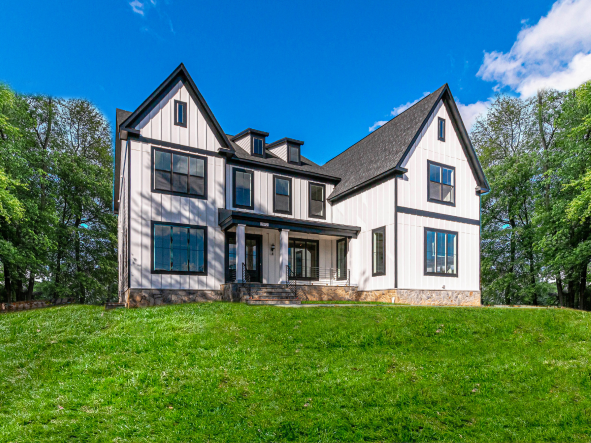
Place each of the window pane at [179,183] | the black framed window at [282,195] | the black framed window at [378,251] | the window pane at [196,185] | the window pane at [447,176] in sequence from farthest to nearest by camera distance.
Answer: the black framed window at [282,195]
the window pane at [447,176]
the black framed window at [378,251]
the window pane at [196,185]
the window pane at [179,183]

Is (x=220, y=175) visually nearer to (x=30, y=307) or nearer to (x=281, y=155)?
(x=281, y=155)

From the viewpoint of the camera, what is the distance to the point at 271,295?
15867mm

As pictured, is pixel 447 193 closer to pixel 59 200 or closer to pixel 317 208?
pixel 317 208

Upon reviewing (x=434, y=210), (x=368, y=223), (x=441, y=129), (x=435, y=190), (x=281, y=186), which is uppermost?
(x=441, y=129)

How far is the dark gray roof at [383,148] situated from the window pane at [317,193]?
487mm

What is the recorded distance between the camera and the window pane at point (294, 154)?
21172 mm

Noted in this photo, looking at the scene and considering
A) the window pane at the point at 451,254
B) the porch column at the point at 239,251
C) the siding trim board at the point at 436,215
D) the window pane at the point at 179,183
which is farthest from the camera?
the window pane at the point at 451,254

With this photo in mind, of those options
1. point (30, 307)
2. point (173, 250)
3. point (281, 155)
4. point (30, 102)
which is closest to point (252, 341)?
point (173, 250)

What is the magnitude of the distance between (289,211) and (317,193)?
2.14 meters

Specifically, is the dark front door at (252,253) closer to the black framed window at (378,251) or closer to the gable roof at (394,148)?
the gable roof at (394,148)

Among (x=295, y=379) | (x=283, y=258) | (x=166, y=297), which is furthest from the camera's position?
(x=283, y=258)

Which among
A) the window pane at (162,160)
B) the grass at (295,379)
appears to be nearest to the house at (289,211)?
the window pane at (162,160)

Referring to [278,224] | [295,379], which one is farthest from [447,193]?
[295,379]

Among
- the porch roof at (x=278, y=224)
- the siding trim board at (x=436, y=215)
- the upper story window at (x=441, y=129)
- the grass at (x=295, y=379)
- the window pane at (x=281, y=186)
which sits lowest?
the grass at (x=295, y=379)
